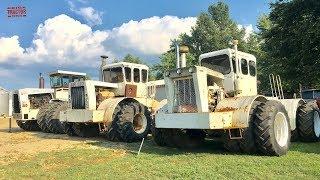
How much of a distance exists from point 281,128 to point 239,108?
5.72ft

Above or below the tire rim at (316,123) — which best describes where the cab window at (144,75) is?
above

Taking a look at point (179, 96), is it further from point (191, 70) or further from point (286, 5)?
point (286, 5)

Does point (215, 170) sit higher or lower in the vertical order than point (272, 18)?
lower

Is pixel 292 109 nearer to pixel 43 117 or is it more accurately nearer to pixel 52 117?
pixel 52 117

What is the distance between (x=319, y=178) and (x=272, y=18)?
73.9ft

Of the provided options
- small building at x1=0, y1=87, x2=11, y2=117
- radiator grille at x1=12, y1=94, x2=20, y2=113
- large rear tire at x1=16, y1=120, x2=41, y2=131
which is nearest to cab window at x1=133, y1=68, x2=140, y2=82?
radiator grille at x1=12, y1=94, x2=20, y2=113

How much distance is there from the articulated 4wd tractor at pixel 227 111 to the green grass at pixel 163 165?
0.49 m

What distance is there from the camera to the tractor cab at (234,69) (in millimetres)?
12875

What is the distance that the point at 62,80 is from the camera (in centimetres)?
2398

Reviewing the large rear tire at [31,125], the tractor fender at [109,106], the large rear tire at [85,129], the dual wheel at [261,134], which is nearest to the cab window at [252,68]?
the dual wheel at [261,134]

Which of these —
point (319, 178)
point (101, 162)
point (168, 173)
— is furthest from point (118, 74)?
point (319, 178)

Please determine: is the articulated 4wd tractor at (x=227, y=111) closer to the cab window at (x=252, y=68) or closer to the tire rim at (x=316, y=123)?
the cab window at (x=252, y=68)

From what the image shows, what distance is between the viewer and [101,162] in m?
10.8

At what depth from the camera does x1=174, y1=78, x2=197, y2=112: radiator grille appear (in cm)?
1194
